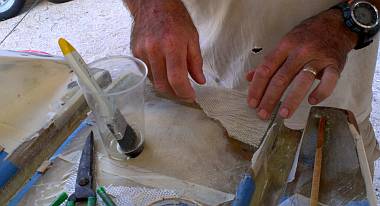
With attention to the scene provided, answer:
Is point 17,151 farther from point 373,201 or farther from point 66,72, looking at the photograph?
point 373,201

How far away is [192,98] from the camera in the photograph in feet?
2.36

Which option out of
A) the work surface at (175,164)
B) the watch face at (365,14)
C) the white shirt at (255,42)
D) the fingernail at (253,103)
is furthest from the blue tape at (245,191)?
the watch face at (365,14)

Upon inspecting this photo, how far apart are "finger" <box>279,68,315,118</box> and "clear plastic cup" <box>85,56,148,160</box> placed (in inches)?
8.4

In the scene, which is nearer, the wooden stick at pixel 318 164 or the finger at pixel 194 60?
the wooden stick at pixel 318 164

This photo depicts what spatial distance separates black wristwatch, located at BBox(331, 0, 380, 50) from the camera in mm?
763

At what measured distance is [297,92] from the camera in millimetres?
652

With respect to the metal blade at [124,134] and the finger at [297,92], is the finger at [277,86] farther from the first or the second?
the metal blade at [124,134]

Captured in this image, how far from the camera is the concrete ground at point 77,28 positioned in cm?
224

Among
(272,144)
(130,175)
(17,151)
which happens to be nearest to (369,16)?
(272,144)

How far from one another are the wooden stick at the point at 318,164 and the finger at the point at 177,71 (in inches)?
8.0

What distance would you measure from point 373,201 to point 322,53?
24cm

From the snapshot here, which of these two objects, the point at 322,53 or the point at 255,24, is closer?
the point at 322,53

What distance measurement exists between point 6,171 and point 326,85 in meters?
0.49

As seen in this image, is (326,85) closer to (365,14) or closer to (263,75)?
(263,75)
